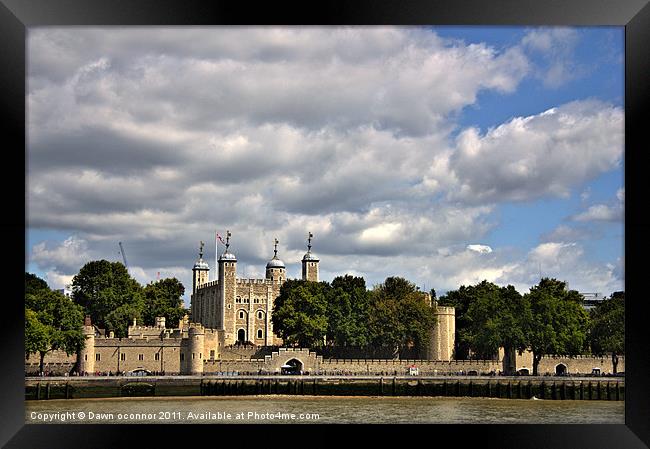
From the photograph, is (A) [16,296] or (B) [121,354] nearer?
(A) [16,296]

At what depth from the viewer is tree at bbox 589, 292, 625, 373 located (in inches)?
1308

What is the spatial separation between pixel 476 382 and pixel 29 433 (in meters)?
21.9

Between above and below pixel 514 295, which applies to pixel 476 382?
below

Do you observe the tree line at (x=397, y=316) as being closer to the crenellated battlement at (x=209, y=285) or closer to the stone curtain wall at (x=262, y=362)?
the stone curtain wall at (x=262, y=362)

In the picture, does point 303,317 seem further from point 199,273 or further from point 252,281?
point 199,273

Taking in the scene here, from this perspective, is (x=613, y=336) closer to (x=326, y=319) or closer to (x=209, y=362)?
(x=326, y=319)

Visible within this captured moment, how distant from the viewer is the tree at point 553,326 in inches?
1303

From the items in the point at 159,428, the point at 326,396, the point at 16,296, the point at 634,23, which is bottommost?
the point at 326,396

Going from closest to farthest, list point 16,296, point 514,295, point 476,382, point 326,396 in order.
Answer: point 16,296, point 326,396, point 476,382, point 514,295

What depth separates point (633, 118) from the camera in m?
8.62

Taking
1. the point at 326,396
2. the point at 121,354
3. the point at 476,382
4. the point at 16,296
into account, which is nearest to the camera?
the point at 16,296

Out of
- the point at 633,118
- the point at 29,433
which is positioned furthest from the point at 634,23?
the point at 29,433

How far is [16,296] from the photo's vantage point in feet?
27.6

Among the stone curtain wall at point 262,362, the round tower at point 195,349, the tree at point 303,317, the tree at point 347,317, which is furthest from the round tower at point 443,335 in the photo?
the round tower at point 195,349
